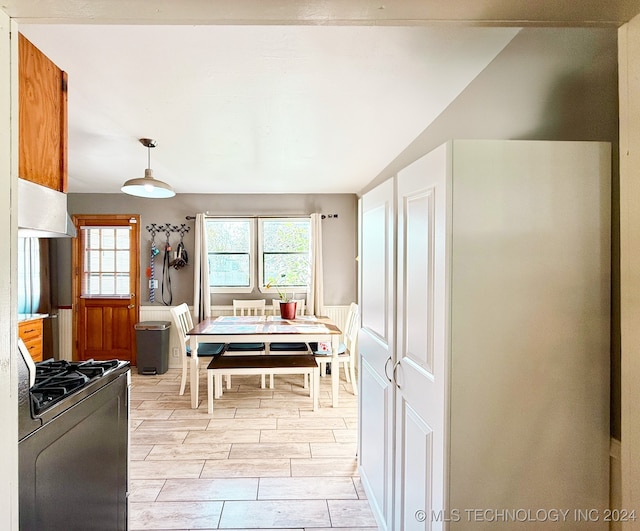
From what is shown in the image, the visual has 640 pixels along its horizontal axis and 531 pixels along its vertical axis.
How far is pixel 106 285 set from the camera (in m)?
4.74

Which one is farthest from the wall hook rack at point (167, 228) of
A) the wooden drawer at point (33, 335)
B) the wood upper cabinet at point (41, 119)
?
the wood upper cabinet at point (41, 119)

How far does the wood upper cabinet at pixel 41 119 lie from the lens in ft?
2.93

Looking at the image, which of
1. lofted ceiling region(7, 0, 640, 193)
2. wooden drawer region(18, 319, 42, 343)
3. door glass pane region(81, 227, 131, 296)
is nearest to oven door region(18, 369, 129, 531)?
lofted ceiling region(7, 0, 640, 193)

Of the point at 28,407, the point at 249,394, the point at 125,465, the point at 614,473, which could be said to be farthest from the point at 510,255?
the point at 249,394

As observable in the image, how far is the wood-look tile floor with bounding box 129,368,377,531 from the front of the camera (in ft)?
6.56

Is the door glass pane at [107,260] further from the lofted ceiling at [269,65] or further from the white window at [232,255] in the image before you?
the lofted ceiling at [269,65]

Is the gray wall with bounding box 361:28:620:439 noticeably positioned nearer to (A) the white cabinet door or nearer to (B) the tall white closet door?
(A) the white cabinet door

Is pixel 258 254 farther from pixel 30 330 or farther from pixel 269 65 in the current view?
pixel 269 65

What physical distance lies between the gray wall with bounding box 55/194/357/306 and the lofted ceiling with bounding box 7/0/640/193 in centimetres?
169

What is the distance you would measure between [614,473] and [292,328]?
9.42ft

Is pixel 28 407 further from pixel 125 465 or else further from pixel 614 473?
pixel 614 473

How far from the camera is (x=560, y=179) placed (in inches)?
42.3

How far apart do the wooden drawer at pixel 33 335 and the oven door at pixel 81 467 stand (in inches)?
119

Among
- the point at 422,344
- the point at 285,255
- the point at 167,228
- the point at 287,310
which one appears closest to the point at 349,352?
the point at 287,310
